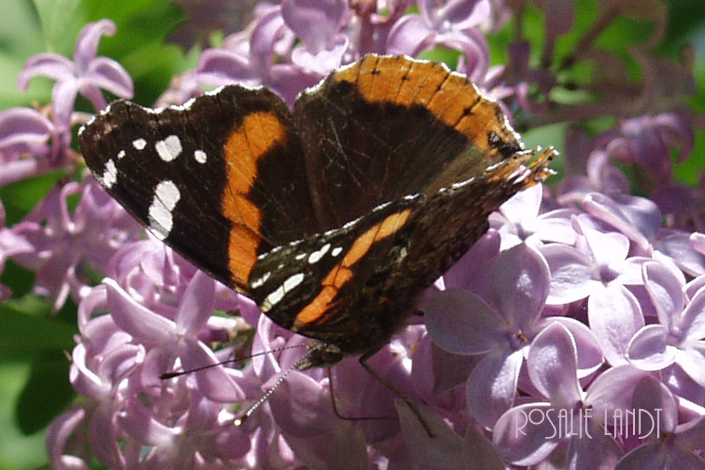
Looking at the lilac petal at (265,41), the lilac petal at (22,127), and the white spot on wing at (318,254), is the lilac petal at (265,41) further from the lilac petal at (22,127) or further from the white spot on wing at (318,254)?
the white spot on wing at (318,254)

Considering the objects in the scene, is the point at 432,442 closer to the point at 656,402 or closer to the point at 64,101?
the point at 656,402

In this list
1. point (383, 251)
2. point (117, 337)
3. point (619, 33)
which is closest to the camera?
point (383, 251)

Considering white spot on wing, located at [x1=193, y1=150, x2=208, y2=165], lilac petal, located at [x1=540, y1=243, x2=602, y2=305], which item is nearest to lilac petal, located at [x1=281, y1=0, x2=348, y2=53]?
white spot on wing, located at [x1=193, y1=150, x2=208, y2=165]

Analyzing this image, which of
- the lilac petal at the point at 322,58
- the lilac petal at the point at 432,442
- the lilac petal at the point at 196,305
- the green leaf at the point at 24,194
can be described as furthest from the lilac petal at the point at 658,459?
the green leaf at the point at 24,194

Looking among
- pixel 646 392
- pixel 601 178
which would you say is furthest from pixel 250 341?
pixel 601 178

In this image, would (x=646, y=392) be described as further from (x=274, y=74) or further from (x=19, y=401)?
(x=19, y=401)

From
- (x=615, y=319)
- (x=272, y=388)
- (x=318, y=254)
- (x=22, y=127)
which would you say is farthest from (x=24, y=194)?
(x=615, y=319)
